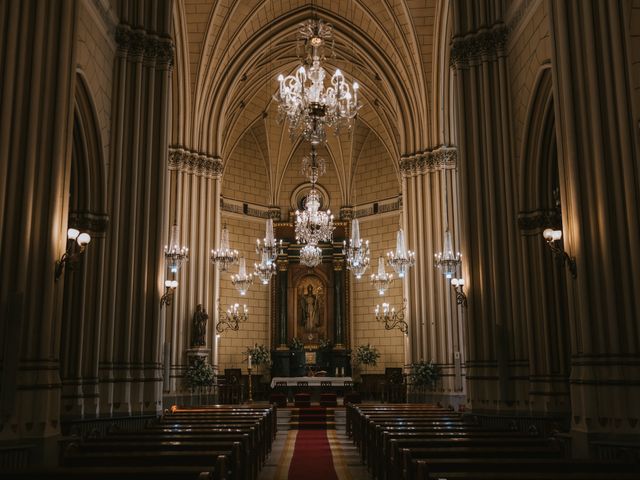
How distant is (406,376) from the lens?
26344 millimetres

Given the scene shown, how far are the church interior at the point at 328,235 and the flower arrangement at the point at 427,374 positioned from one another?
0.11 metres

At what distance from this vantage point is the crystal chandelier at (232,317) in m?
31.5

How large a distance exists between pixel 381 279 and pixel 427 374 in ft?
14.3

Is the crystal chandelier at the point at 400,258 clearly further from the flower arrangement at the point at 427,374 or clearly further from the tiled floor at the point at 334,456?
the tiled floor at the point at 334,456

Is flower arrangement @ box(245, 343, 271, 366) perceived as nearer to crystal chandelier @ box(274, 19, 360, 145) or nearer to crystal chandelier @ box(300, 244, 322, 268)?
crystal chandelier @ box(300, 244, 322, 268)

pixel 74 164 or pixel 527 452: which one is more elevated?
pixel 74 164

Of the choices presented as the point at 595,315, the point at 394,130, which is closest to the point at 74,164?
the point at 595,315

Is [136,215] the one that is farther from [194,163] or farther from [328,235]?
[194,163]

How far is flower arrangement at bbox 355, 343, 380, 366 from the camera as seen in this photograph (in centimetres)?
3241

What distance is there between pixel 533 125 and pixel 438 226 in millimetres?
12020

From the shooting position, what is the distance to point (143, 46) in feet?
50.1

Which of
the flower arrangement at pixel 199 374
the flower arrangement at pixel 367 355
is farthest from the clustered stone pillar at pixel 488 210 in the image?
the flower arrangement at pixel 367 355

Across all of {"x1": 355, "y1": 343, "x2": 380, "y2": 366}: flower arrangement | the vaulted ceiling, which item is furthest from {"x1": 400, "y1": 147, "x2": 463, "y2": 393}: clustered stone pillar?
{"x1": 355, "y1": 343, "x2": 380, "y2": 366}: flower arrangement

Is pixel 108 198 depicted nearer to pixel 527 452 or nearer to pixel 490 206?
pixel 490 206
